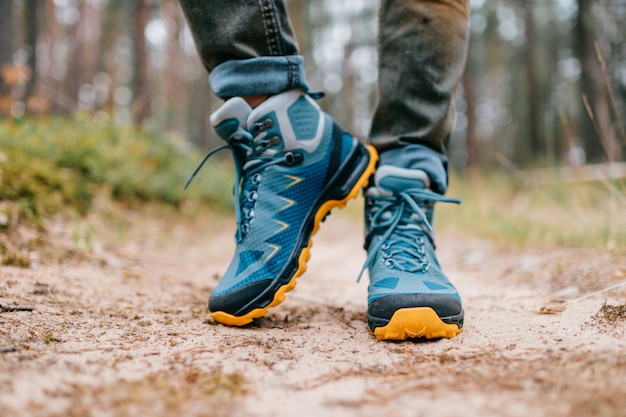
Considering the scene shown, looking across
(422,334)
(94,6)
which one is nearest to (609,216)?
(422,334)

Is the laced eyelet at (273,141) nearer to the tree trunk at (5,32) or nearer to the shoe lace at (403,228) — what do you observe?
the shoe lace at (403,228)

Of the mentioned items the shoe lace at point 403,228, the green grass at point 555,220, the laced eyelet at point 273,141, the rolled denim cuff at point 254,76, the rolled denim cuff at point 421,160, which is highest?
the rolled denim cuff at point 254,76

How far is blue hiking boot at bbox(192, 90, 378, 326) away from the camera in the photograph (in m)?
1.14

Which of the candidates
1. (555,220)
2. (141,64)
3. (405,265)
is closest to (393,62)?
(405,265)

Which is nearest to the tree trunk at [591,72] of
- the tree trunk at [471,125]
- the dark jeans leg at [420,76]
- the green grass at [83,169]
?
the tree trunk at [471,125]

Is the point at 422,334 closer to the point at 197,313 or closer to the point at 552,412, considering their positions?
the point at 552,412

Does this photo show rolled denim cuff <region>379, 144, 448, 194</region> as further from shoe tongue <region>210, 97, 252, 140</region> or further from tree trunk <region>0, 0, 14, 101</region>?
tree trunk <region>0, 0, 14, 101</region>

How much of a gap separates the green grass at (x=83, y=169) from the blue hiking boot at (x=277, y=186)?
118cm

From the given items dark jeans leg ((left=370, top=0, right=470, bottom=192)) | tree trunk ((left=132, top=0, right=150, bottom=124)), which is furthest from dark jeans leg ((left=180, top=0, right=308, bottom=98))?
tree trunk ((left=132, top=0, right=150, bottom=124))

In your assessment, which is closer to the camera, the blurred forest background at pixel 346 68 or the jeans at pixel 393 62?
the jeans at pixel 393 62

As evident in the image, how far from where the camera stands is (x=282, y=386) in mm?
755

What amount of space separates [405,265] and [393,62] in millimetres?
616

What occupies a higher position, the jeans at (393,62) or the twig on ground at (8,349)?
the jeans at (393,62)

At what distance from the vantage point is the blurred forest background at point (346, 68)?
15.2 feet
